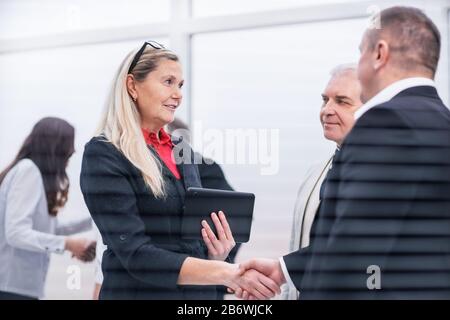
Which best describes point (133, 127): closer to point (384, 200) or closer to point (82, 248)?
point (82, 248)

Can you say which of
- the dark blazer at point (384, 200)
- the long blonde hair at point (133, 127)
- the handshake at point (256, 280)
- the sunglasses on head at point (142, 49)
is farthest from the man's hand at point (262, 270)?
the sunglasses on head at point (142, 49)

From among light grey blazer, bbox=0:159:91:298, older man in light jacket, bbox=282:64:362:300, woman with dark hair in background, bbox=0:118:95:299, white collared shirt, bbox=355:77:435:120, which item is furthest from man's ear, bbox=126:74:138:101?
white collared shirt, bbox=355:77:435:120

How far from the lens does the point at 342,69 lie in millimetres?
2174

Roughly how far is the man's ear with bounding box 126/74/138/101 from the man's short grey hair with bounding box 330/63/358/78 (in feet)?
1.95

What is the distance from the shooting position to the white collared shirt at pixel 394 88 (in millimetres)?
1917

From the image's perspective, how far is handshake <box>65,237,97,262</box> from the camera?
88.7 inches

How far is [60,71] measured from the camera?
2371mm

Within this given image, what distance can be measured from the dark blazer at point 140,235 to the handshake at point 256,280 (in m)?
0.08

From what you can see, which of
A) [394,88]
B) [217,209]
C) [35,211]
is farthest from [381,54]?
[35,211]

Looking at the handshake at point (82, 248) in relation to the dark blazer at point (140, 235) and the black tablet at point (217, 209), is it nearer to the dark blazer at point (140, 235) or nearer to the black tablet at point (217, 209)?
the dark blazer at point (140, 235)

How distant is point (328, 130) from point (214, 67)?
0.41m

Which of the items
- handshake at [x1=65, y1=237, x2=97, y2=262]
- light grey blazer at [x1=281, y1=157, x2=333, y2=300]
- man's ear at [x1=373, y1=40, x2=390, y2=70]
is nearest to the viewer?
man's ear at [x1=373, y1=40, x2=390, y2=70]

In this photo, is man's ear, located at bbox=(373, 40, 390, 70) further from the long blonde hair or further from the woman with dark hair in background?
the woman with dark hair in background
